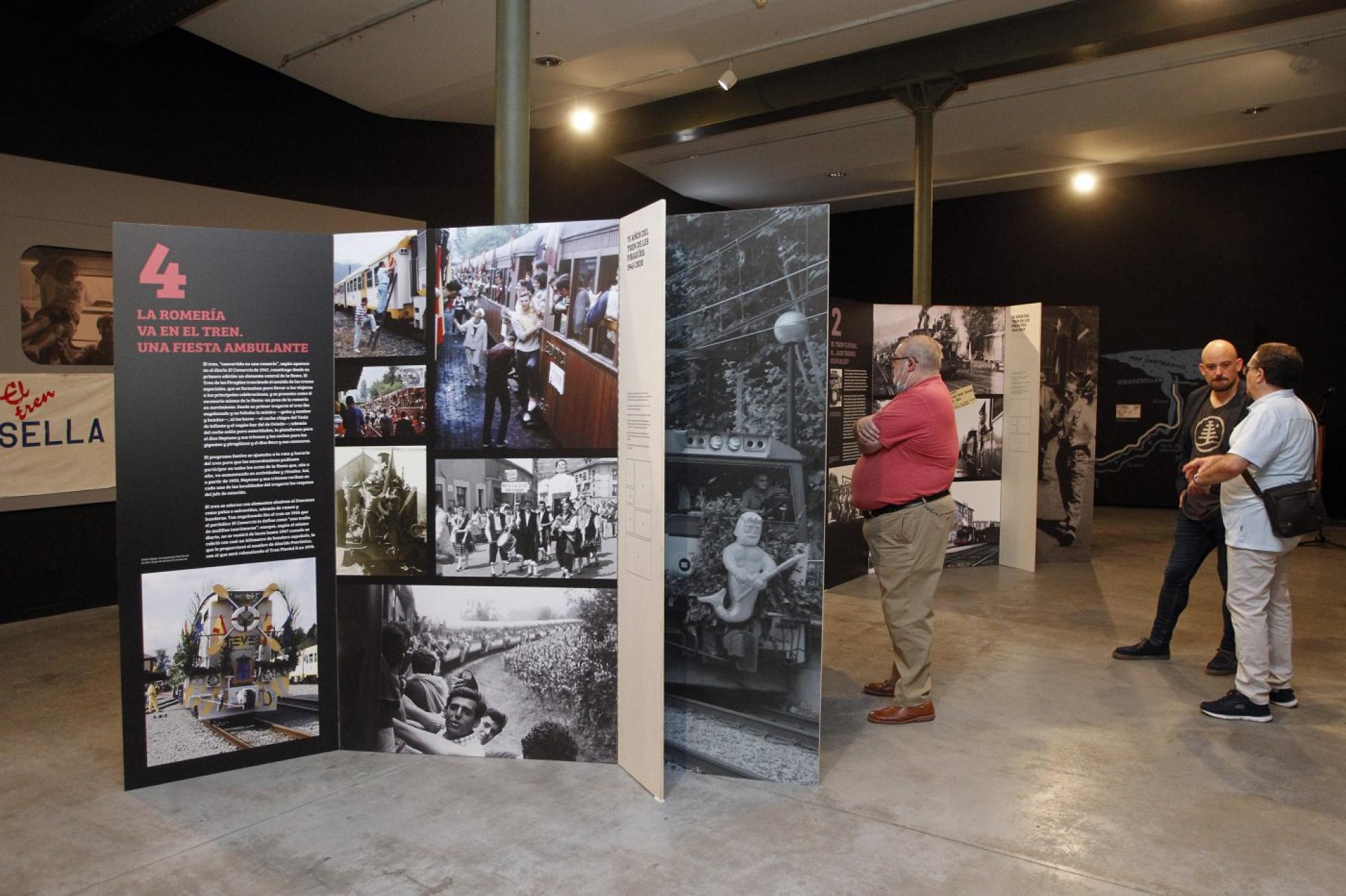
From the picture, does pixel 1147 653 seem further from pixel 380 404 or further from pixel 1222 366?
pixel 380 404

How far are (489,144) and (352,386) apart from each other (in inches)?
229

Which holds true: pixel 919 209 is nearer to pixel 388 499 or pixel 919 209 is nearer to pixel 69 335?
pixel 388 499

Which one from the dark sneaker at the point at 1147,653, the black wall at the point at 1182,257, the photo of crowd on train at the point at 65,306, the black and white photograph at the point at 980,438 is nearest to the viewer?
the dark sneaker at the point at 1147,653

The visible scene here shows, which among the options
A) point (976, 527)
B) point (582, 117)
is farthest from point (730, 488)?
point (582, 117)

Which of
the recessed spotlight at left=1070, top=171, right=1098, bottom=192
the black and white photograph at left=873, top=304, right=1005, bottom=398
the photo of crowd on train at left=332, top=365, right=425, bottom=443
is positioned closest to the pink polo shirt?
the photo of crowd on train at left=332, top=365, right=425, bottom=443

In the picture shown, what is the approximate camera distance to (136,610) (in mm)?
3254

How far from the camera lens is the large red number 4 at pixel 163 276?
10.7ft

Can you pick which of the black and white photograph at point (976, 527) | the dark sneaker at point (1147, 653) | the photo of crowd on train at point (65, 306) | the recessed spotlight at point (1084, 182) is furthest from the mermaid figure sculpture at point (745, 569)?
the recessed spotlight at point (1084, 182)

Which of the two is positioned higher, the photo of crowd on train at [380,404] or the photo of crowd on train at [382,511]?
the photo of crowd on train at [380,404]

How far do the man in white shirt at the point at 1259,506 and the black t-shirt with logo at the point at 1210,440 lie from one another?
403mm

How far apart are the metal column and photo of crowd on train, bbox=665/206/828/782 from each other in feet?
2.46

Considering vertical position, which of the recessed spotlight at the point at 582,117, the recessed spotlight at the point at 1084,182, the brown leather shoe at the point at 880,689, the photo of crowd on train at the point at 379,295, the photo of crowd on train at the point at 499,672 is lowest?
the brown leather shoe at the point at 880,689

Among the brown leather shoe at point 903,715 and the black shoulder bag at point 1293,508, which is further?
the brown leather shoe at point 903,715

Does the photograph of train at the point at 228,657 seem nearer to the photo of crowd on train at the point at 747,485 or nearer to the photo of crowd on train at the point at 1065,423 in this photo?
the photo of crowd on train at the point at 747,485
